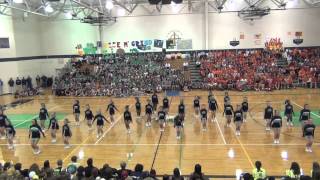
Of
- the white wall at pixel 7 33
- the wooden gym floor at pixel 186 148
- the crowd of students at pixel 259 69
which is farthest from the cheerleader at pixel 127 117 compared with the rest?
the white wall at pixel 7 33

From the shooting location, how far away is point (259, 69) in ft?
126

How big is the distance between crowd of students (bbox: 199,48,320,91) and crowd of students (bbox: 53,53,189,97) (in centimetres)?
378

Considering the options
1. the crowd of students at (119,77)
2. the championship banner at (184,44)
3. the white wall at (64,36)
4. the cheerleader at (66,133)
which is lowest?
the cheerleader at (66,133)

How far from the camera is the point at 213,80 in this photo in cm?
3778

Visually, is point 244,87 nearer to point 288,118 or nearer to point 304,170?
point 288,118

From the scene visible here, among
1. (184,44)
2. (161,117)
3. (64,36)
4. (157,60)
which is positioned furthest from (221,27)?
(161,117)

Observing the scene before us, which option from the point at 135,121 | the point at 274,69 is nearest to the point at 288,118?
the point at 135,121

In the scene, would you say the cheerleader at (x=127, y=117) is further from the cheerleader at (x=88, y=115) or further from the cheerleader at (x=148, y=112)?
the cheerleader at (x=88, y=115)

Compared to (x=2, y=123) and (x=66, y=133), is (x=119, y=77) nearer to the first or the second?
(x=2, y=123)

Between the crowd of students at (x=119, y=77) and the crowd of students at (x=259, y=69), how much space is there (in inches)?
149

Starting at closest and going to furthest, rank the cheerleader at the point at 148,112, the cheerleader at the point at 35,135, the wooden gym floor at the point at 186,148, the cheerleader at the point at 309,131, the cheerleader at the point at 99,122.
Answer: the wooden gym floor at the point at 186,148, the cheerleader at the point at 309,131, the cheerleader at the point at 35,135, the cheerleader at the point at 99,122, the cheerleader at the point at 148,112

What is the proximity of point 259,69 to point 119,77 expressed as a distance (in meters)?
15.5

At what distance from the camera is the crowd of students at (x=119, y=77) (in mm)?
36906

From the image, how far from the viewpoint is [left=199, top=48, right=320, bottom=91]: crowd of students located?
3653 centimetres
